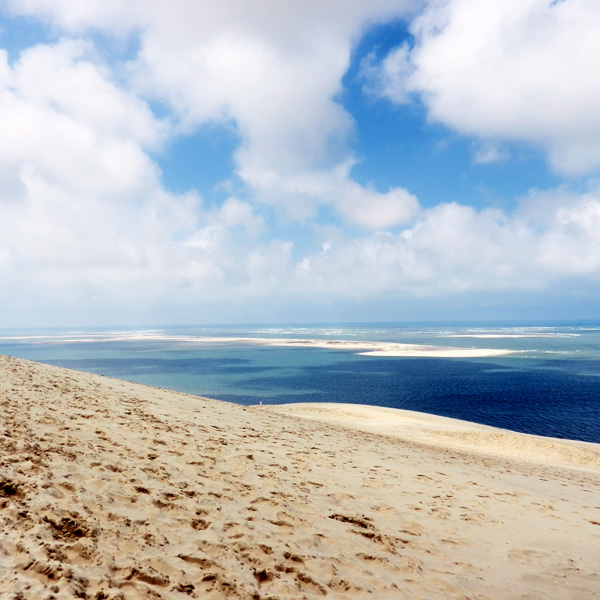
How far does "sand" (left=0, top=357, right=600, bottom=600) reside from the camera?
15.3 ft

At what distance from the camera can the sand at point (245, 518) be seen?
15.3 feet

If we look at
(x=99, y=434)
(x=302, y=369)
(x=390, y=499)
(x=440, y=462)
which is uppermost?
(x=99, y=434)

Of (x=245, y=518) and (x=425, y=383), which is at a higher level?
(x=245, y=518)

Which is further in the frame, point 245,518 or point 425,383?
point 425,383

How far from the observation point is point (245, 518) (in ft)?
20.6

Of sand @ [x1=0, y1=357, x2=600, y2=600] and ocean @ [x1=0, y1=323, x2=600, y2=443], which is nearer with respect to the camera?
sand @ [x1=0, y1=357, x2=600, y2=600]

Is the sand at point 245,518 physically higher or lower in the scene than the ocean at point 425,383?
higher

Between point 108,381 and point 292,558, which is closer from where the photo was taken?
point 292,558

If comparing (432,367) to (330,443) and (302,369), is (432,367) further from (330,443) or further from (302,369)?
(330,443)

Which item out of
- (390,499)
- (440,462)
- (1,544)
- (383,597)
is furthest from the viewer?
(440,462)

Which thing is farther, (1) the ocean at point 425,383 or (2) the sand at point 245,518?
(1) the ocean at point 425,383

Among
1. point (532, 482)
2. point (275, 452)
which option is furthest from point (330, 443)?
point (532, 482)

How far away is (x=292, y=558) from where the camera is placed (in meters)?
5.46

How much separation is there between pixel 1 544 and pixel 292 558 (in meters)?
3.47
